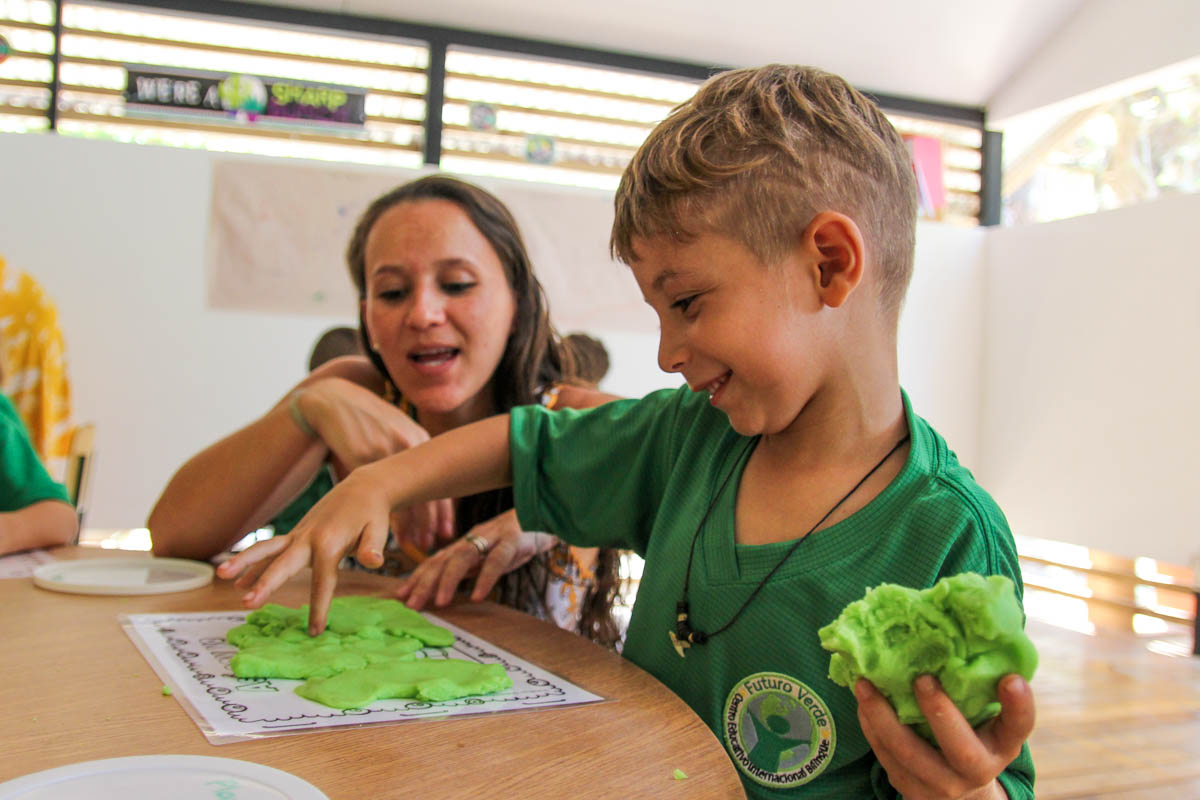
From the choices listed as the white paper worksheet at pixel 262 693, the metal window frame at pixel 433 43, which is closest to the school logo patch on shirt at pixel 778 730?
the white paper worksheet at pixel 262 693

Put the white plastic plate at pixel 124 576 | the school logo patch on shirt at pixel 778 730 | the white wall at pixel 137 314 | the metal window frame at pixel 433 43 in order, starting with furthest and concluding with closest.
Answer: the metal window frame at pixel 433 43 → the white wall at pixel 137 314 → the white plastic plate at pixel 124 576 → the school logo patch on shirt at pixel 778 730

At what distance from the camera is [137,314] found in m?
3.43

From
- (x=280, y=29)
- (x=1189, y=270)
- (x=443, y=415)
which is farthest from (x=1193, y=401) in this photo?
(x=280, y=29)

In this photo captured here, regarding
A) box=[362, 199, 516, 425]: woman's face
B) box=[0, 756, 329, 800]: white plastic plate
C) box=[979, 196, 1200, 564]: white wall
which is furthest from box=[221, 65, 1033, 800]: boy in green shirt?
box=[979, 196, 1200, 564]: white wall

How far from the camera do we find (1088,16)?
419cm

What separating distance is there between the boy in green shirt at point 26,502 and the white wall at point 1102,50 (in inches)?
165

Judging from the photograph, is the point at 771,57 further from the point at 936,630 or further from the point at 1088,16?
the point at 936,630

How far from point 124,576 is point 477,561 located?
0.41 metres

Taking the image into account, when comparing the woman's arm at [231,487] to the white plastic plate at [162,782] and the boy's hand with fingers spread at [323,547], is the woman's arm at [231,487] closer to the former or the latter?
the boy's hand with fingers spread at [323,547]

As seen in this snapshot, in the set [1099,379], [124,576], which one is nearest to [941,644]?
[124,576]

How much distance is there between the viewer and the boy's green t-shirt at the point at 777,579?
72 centimetres

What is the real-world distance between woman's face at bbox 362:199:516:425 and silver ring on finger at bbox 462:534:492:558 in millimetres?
313

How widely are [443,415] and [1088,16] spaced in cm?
408

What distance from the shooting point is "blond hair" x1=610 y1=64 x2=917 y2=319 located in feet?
2.57
